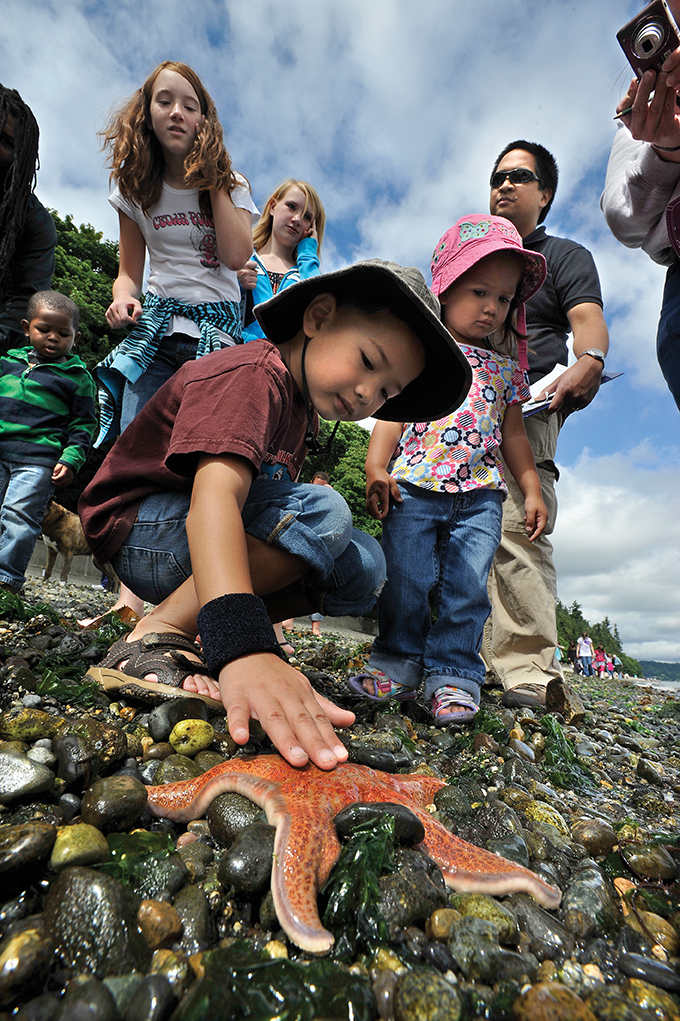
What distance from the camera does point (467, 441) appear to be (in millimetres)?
3625

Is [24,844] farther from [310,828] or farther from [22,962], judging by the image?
[310,828]

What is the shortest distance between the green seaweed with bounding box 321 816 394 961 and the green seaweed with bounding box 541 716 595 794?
1495 mm

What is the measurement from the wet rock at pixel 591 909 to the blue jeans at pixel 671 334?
247 centimetres

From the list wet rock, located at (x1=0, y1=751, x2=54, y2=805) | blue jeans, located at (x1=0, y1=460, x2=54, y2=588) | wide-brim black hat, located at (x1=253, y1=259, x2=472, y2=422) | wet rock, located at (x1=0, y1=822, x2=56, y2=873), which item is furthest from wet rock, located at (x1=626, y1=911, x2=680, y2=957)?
blue jeans, located at (x1=0, y1=460, x2=54, y2=588)

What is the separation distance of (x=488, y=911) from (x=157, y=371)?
3.51 metres

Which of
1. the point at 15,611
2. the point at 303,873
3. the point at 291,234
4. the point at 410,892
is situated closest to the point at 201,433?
the point at 303,873

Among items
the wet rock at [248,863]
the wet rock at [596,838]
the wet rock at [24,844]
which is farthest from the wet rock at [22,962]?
the wet rock at [596,838]

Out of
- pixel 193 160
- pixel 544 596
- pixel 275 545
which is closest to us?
pixel 275 545

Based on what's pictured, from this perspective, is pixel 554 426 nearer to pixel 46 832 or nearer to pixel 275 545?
pixel 275 545

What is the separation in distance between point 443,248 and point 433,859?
3.75m

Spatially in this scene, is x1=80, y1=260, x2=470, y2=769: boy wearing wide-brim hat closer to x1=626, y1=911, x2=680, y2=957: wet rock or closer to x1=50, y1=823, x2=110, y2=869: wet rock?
x1=50, y1=823, x2=110, y2=869: wet rock

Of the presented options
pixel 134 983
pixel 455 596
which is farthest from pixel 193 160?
pixel 134 983

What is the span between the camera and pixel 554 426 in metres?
4.61

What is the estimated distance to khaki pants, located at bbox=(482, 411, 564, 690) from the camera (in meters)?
4.39
